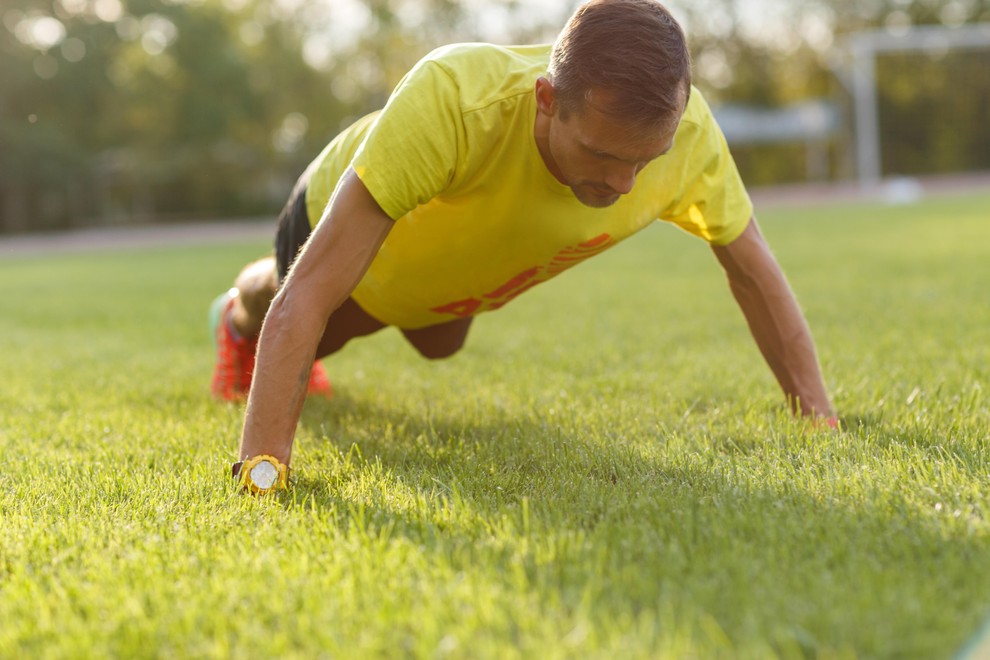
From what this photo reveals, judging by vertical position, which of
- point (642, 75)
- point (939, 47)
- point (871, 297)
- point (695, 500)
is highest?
point (642, 75)

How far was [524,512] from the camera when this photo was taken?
2178 mm

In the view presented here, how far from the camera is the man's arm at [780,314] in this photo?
3182 mm

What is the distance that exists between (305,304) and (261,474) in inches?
17.4

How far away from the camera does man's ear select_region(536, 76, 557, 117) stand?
2.44 m

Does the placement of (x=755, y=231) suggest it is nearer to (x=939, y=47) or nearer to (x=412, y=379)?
(x=412, y=379)

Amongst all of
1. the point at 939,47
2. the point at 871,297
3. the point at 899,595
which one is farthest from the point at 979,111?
the point at 899,595

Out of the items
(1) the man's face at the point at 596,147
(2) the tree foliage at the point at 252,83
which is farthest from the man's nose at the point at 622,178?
(2) the tree foliage at the point at 252,83

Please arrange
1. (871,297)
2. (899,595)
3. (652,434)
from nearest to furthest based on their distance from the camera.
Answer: (899,595), (652,434), (871,297)

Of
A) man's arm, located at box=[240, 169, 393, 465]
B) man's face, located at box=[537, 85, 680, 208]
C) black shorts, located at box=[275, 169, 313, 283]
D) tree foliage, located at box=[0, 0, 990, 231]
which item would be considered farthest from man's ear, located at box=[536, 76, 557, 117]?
tree foliage, located at box=[0, 0, 990, 231]

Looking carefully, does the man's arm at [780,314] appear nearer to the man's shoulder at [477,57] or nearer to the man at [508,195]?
the man at [508,195]

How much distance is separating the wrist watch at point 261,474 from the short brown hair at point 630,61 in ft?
3.79

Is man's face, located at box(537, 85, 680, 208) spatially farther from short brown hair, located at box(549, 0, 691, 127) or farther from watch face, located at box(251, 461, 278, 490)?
watch face, located at box(251, 461, 278, 490)

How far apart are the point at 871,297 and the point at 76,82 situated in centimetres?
3443

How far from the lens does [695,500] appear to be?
7.51ft
